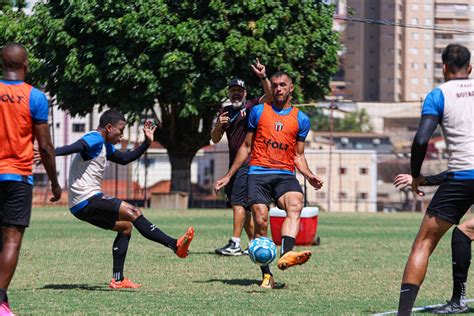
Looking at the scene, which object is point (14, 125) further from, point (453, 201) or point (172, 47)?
point (172, 47)

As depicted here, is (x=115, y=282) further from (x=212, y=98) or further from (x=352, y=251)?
(x=212, y=98)

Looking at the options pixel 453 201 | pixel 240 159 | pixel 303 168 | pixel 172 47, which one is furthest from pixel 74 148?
pixel 172 47

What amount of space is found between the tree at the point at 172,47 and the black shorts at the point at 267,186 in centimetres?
2387

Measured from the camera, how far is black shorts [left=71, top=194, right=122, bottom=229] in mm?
11031

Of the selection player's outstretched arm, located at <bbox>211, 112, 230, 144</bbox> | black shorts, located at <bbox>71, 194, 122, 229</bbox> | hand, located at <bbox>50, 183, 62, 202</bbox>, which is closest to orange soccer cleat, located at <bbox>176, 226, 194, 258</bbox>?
black shorts, located at <bbox>71, 194, 122, 229</bbox>

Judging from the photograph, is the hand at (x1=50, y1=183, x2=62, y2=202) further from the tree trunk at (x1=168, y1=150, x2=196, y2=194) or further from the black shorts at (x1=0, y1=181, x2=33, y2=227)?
the tree trunk at (x1=168, y1=150, x2=196, y2=194)

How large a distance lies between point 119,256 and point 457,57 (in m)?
4.40

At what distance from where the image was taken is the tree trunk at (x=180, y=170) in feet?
133

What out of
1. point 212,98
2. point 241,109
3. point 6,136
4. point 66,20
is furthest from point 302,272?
point 66,20

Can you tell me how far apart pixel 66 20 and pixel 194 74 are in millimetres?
4474

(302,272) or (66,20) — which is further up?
(66,20)

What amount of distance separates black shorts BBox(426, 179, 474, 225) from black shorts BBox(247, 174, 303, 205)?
3130 mm

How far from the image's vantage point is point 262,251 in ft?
35.5

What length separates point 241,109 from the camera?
Result: 44.4ft
